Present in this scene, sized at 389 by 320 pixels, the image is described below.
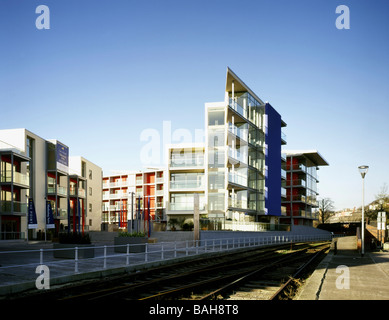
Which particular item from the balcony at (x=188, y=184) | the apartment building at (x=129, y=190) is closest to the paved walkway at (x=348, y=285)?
the balcony at (x=188, y=184)

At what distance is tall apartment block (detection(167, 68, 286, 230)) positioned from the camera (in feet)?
149

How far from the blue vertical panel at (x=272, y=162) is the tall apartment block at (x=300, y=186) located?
15.3 m

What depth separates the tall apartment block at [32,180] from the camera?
3534 centimetres

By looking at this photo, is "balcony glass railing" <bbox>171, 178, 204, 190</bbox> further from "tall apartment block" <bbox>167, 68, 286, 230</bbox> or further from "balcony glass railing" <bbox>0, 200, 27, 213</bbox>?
"balcony glass railing" <bbox>0, 200, 27, 213</bbox>

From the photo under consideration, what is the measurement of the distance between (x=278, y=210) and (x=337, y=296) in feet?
164

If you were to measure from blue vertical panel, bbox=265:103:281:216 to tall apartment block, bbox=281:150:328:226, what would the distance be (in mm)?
15342

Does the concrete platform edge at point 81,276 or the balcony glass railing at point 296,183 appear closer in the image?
the concrete platform edge at point 81,276

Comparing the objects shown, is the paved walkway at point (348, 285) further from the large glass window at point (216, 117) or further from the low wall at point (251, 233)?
the large glass window at point (216, 117)

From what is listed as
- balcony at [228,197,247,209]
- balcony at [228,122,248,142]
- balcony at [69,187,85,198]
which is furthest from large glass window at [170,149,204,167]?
balcony at [69,187,85,198]

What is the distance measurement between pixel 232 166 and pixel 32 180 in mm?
22026

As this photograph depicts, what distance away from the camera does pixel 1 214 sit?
33.8m

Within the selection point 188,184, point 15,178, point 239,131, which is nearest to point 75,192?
point 188,184

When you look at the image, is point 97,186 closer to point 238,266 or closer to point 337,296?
point 238,266

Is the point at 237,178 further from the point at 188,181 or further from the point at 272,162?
the point at 272,162
